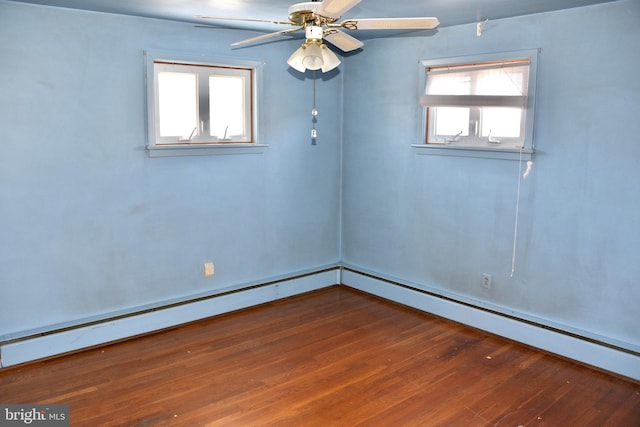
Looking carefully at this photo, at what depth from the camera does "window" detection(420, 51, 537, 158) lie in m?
3.74

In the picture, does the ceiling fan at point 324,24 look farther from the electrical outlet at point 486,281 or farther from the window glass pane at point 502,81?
the electrical outlet at point 486,281

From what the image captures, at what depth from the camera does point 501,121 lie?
392 centimetres

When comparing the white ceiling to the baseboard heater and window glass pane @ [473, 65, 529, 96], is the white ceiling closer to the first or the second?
window glass pane @ [473, 65, 529, 96]

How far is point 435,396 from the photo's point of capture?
317 centimetres

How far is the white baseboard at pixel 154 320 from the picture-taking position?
352cm

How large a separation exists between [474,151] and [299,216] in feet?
5.53

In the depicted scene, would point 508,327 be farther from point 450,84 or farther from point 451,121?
point 450,84

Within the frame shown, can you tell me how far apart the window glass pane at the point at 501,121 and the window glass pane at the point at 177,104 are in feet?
7.30

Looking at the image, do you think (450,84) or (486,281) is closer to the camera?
(486,281)

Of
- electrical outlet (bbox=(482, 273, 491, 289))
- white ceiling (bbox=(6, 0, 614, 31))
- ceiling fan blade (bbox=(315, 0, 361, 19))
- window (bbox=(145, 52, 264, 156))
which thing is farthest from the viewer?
electrical outlet (bbox=(482, 273, 491, 289))

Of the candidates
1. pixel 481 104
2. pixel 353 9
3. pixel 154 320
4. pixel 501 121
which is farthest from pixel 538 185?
pixel 154 320

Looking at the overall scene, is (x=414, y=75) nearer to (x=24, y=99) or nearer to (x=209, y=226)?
(x=209, y=226)

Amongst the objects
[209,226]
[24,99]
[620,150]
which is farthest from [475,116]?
A: [24,99]

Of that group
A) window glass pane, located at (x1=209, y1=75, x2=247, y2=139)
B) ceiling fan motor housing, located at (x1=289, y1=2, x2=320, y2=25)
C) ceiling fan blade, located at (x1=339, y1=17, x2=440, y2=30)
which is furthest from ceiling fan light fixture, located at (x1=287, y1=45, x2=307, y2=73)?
window glass pane, located at (x1=209, y1=75, x2=247, y2=139)
